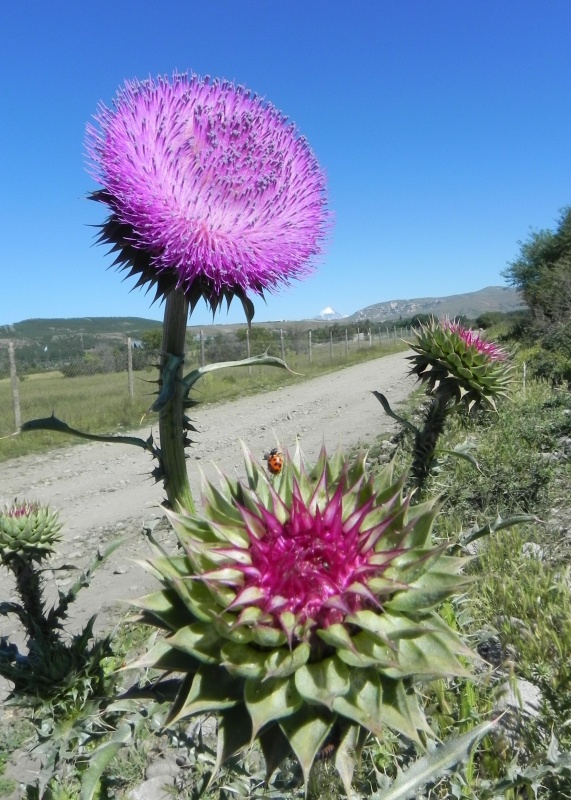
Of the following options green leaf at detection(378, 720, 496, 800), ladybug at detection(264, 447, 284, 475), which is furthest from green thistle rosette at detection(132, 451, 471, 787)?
green leaf at detection(378, 720, 496, 800)

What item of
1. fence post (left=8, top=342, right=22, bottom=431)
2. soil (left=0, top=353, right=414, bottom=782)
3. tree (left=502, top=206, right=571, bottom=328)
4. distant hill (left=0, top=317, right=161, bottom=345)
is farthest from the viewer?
distant hill (left=0, top=317, right=161, bottom=345)

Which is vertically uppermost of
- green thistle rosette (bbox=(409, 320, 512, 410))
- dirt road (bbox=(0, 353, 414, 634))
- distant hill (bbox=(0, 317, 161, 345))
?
distant hill (bbox=(0, 317, 161, 345))

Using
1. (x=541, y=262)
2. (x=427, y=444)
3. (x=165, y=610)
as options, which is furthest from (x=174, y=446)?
(x=541, y=262)

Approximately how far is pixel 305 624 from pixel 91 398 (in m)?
18.1

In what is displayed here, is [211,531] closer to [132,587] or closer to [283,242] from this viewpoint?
[283,242]

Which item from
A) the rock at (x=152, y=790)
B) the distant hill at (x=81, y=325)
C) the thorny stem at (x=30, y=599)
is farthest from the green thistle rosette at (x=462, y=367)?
the distant hill at (x=81, y=325)

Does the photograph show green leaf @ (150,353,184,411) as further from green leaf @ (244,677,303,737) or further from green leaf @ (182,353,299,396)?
green leaf @ (244,677,303,737)

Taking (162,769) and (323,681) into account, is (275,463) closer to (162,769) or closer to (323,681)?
(323,681)

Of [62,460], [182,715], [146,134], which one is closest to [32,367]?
[62,460]

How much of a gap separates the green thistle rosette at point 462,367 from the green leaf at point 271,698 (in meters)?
2.30

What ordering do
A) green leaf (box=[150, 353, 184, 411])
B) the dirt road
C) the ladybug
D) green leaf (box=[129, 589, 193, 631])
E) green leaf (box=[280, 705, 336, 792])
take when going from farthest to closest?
the dirt road < green leaf (box=[150, 353, 184, 411]) < the ladybug < green leaf (box=[129, 589, 193, 631]) < green leaf (box=[280, 705, 336, 792])

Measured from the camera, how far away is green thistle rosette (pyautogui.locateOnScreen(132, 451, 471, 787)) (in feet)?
4.48

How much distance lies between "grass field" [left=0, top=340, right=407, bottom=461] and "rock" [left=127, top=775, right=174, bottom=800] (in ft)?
27.5

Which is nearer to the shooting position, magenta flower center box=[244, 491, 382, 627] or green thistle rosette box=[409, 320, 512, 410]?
magenta flower center box=[244, 491, 382, 627]
